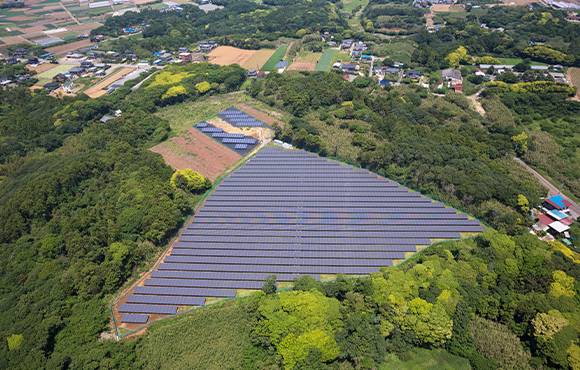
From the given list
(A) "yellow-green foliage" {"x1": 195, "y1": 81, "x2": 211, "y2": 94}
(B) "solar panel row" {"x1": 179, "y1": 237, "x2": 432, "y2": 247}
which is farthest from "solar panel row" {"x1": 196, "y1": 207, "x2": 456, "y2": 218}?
(A) "yellow-green foliage" {"x1": 195, "y1": 81, "x2": 211, "y2": 94}

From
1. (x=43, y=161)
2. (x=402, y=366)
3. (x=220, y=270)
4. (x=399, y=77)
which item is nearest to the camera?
(x=402, y=366)

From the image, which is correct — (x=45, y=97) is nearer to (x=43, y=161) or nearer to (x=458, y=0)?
(x=43, y=161)

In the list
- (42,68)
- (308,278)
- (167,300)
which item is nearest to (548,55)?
(308,278)

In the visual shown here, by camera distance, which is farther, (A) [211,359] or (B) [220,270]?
(B) [220,270]

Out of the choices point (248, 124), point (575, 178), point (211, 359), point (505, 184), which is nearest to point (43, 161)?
point (248, 124)

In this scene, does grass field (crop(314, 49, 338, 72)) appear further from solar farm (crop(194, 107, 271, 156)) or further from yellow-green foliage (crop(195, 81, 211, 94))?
solar farm (crop(194, 107, 271, 156))

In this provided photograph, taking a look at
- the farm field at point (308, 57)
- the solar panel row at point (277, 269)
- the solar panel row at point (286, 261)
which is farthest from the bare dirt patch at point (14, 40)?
the solar panel row at point (277, 269)
